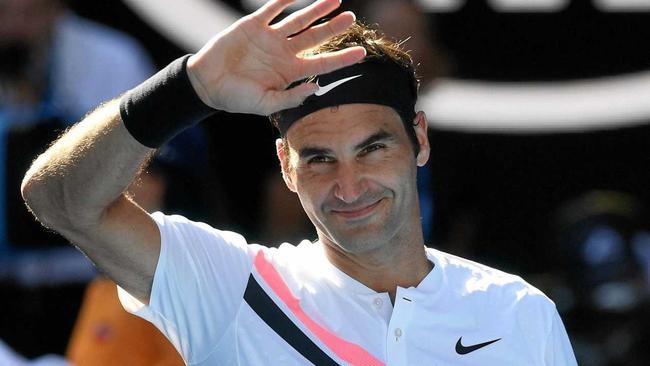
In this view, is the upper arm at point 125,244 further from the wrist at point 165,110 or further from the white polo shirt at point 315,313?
the wrist at point 165,110

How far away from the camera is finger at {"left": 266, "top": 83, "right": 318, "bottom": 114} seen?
10.1 feet

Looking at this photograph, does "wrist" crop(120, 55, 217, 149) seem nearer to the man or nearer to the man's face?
the man

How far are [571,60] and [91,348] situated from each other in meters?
2.38

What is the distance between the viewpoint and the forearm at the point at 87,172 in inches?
122

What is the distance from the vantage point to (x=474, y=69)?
579 centimetres

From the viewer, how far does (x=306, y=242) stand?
3697 mm

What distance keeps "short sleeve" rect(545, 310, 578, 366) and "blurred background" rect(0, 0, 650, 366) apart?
1793 mm

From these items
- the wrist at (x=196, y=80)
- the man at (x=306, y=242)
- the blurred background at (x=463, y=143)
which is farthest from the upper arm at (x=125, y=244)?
the blurred background at (x=463, y=143)

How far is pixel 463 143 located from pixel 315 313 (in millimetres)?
2525

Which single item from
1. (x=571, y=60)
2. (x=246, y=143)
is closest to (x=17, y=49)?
(x=246, y=143)

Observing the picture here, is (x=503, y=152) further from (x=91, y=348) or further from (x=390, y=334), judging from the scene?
(x=390, y=334)

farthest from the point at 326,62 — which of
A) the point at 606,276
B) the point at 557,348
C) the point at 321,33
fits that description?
the point at 606,276

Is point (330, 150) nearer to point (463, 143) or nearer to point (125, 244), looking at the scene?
point (125, 244)

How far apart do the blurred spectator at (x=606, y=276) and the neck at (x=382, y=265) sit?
2.19 meters
